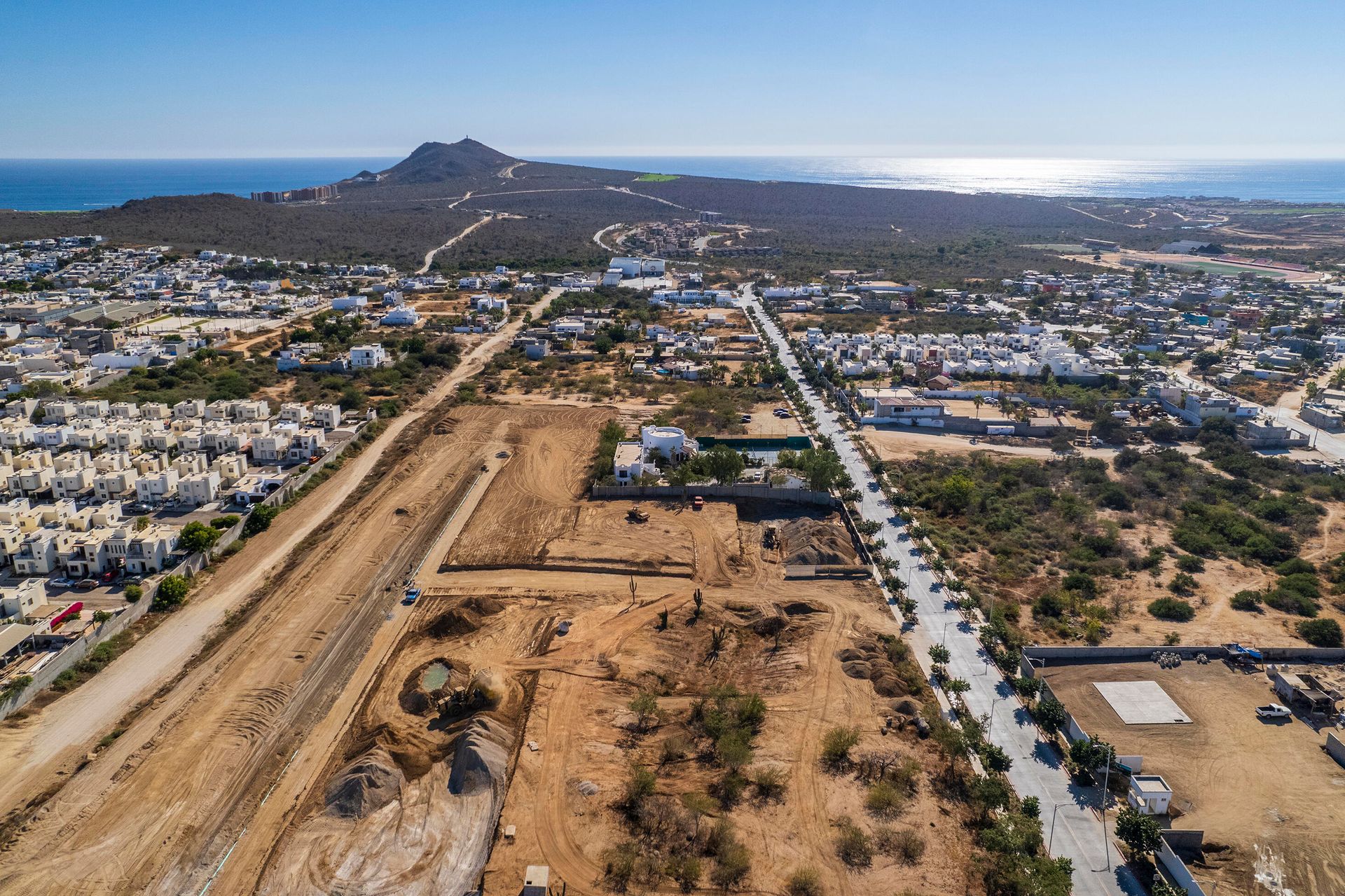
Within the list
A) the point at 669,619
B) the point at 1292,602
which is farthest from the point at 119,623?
the point at 1292,602

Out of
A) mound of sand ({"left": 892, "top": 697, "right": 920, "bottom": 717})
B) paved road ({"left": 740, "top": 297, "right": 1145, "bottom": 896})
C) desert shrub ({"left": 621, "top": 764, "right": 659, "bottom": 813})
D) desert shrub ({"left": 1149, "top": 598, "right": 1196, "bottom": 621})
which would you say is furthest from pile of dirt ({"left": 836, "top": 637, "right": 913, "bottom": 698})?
desert shrub ({"left": 1149, "top": 598, "right": 1196, "bottom": 621})

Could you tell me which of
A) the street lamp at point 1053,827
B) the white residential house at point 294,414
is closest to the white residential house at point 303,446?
the white residential house at point 294,414

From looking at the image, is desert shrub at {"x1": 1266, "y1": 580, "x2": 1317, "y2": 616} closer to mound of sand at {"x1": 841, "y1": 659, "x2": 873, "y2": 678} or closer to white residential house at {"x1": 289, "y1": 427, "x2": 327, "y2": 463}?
mound of sand at {"x1": 841, "y1": 659, "x2": 873, "y2": 678}

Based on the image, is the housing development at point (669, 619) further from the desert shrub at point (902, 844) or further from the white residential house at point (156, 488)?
the white residential house at point (156, 488)

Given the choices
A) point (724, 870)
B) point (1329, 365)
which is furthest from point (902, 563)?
point (1329, 365)

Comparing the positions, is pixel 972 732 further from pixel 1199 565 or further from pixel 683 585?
pixel 1199 565
